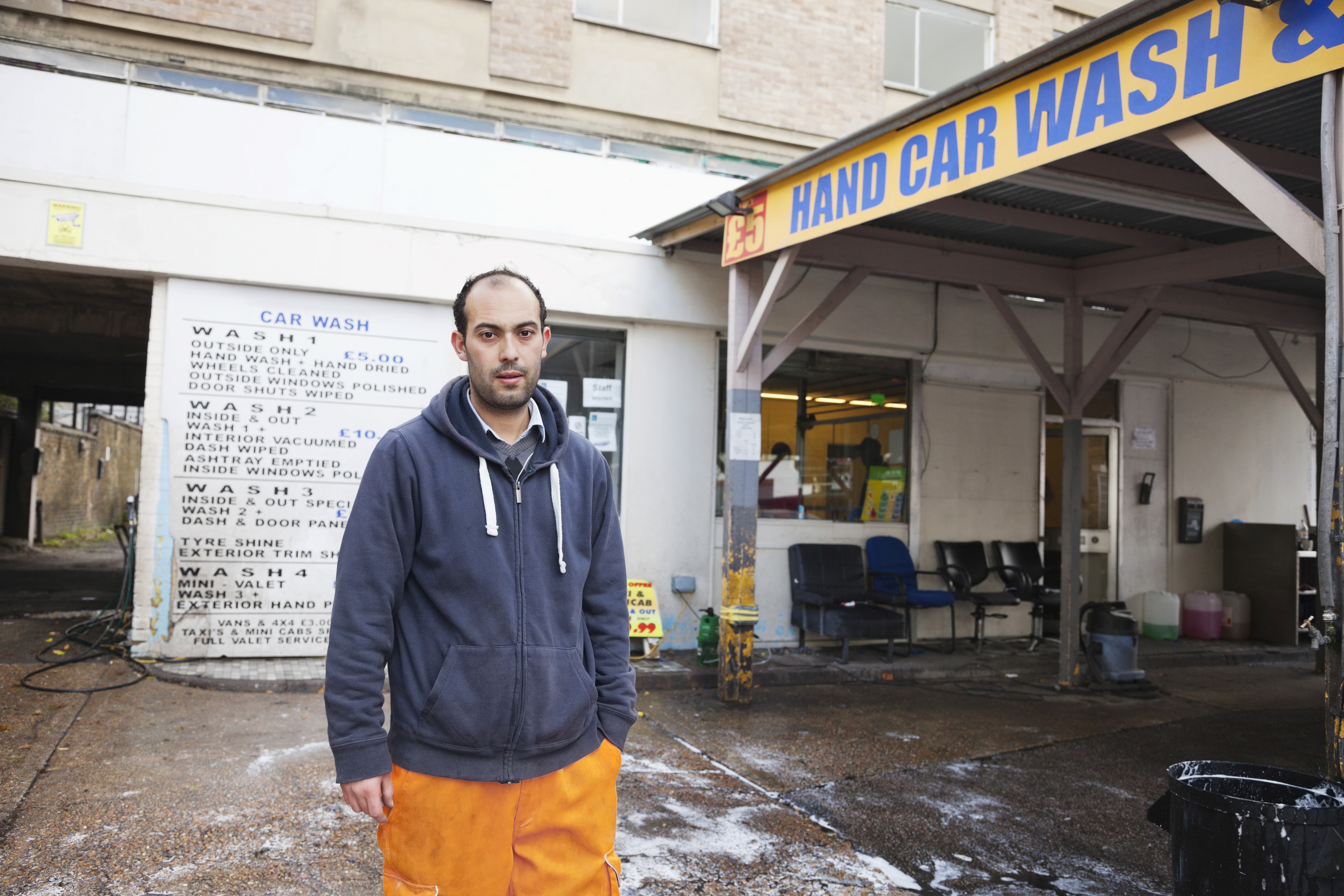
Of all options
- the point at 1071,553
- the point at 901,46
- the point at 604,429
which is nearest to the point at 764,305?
the point at 604,429

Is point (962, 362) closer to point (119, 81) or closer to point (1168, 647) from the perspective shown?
point (1168, 647)

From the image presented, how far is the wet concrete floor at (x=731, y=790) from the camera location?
3.58m

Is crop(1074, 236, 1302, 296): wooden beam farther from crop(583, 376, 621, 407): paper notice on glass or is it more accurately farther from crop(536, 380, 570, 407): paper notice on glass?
crop(536, 380, 570, 407): paper notice on glass

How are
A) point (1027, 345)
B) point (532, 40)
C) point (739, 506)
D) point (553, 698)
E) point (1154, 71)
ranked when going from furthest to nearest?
point (532, 40), point (1027, 345), point (739, 506), point (1154, 71), point (553, 698)

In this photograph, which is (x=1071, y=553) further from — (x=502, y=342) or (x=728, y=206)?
(x=502, y=342)

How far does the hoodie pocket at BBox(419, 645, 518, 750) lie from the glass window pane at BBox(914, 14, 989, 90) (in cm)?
1002

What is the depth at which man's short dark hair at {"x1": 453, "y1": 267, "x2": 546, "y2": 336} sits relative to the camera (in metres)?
2.16

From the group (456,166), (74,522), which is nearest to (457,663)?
(456,166)

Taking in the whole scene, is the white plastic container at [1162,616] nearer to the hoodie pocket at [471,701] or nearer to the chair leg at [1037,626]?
the chair leg at [1037,626]

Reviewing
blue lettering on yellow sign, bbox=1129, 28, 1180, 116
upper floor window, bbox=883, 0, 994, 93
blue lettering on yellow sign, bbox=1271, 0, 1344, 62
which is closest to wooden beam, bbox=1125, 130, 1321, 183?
blue lettering on yellow sign, bbox=1129, 28, 1180, 116

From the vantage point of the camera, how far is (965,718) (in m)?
6.46

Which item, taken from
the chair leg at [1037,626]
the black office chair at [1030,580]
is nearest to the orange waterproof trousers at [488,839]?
the black office chair at [1030,580]

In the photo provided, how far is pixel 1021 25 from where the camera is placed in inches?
439

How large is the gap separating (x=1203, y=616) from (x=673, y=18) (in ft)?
27.9
